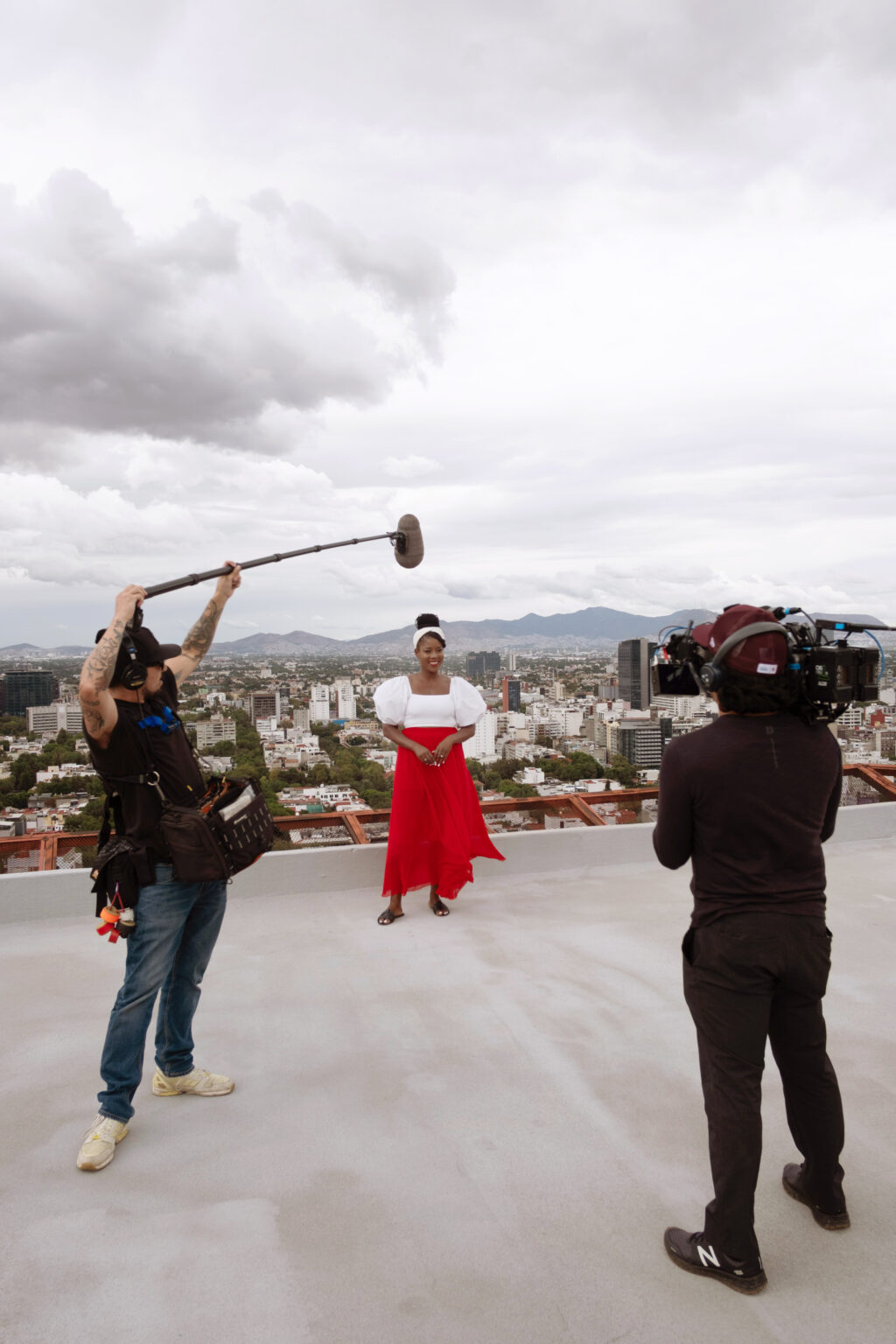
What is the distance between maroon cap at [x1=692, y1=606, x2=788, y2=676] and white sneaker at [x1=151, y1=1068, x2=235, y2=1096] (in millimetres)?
1835

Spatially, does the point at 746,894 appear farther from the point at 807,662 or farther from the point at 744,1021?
the point at 807,662

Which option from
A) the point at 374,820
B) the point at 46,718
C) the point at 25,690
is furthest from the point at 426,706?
the point at 46,718

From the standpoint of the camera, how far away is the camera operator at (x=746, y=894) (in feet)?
4.97

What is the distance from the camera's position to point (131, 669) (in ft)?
6.73

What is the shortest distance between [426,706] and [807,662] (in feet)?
8.42

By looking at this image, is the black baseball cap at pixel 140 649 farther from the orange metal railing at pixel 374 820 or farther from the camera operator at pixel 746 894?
the orange metal railing at pixel 374 820

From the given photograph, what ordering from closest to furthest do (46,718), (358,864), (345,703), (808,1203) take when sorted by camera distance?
(808,1203) < (358,864) < (46,718) < (345,703)

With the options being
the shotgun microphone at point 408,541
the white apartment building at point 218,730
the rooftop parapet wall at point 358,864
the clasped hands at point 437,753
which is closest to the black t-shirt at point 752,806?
the shotgun microphone at point 408,541

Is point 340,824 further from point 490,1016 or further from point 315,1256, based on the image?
point 315,1256

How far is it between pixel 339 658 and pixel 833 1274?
9.37 metres

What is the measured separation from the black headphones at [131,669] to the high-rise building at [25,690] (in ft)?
10.7

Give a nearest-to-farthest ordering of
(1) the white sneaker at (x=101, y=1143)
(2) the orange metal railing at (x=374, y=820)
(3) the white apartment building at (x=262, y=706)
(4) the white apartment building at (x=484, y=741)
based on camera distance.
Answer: (1) the white sneaker at (x=101, y=1143) < (2) the orange metal railing at (x=374, y=820) < (4) the white apartment building at (x=484, y=741) < (3) the white apartment building at (x=262, y=706)

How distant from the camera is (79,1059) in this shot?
250 cm

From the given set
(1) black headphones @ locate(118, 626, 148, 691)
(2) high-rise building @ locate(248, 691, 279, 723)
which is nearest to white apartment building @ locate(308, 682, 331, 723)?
(2) high-rise building @ locate(248, 691, 279, 723)
